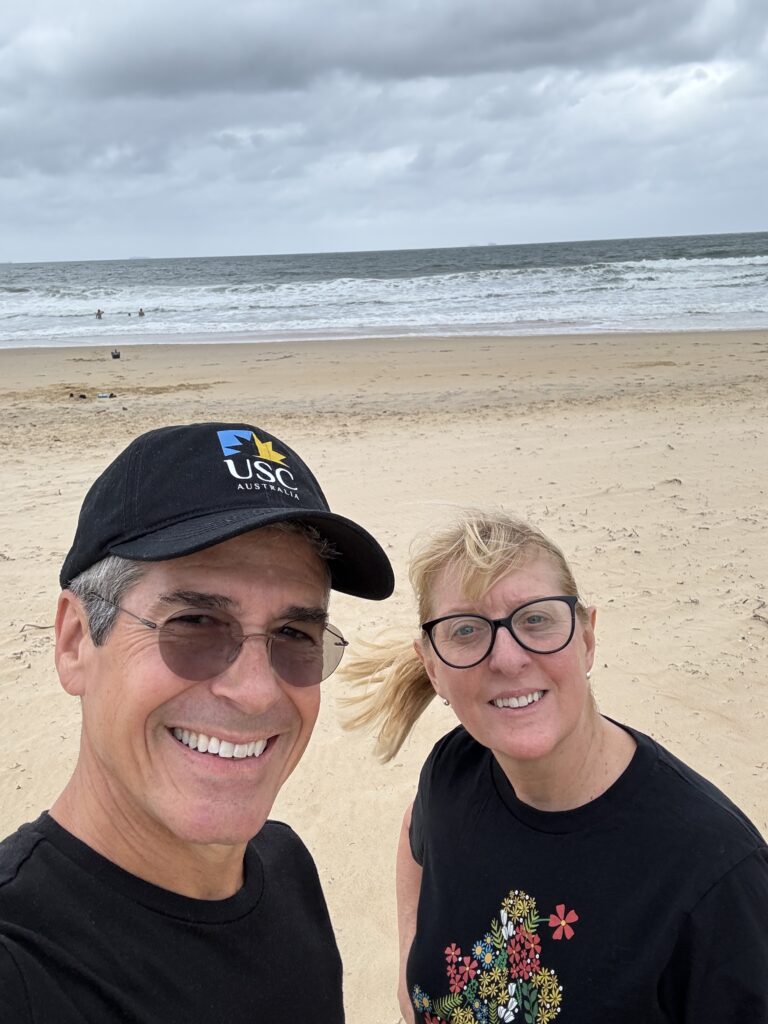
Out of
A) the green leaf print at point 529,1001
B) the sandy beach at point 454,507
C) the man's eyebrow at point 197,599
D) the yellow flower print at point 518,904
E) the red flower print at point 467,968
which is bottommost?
the sandy beach at point 454,507

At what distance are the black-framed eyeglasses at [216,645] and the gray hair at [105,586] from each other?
0.01 metres

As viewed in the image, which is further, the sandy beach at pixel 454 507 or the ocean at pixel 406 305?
the ocean at pixel 406 305

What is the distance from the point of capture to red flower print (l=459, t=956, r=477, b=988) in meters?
1.85

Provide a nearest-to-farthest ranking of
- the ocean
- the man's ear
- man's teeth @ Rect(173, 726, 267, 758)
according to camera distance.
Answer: man's teeth @ Rect(173, 726, 267, 758) < the man's ear < the ocean

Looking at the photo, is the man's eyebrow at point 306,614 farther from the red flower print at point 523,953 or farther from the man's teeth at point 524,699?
the red flower print at point 523,953

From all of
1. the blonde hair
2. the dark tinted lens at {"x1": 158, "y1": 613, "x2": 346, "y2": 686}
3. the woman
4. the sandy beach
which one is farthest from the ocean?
the dark tinted lens at {"x1": 158, "y1": 613, "x2": 346, "y2": 686}

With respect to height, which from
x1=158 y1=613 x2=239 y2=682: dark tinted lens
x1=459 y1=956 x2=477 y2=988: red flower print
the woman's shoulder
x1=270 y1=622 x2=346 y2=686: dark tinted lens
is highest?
x1=158 y1=613 x2=239 y2=682: dark tinted lens

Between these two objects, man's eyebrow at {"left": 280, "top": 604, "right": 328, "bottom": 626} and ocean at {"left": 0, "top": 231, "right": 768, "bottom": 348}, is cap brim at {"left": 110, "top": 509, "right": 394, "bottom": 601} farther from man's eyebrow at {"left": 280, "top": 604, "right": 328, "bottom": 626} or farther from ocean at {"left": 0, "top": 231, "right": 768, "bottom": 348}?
ocean at {"left": 0, "top": 231, "right": 768, "bottom": 348}

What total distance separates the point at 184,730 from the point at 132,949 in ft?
1.20

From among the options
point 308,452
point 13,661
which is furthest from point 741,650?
point 308,452

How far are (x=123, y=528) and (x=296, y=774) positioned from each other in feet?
8.84

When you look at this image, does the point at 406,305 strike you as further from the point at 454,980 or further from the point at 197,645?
the point at 197,645

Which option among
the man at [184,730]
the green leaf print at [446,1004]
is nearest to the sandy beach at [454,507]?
the man at [184,730]

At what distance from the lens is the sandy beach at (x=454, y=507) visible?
12.0 feet
